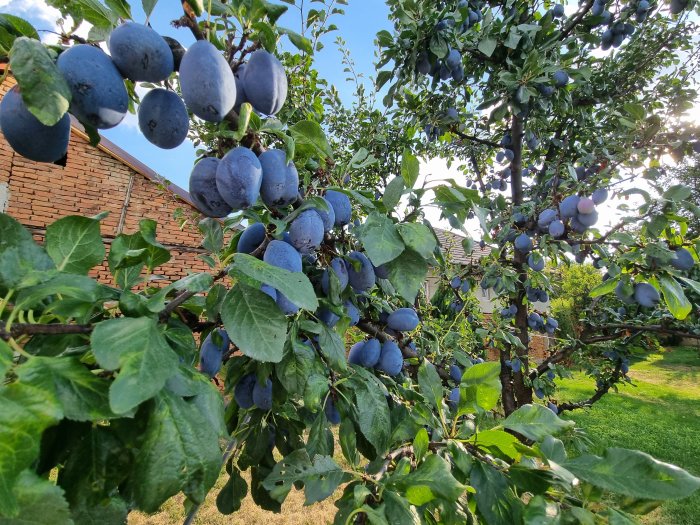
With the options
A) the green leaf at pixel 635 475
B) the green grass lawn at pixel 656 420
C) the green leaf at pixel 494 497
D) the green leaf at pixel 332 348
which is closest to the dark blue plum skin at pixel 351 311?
the green leaf at pixel 332 348

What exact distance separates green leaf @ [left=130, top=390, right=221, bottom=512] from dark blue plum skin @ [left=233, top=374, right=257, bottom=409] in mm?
528

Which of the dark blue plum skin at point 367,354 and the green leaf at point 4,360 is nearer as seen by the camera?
the green leaf at point 4,360

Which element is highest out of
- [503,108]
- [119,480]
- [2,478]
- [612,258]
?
[503,108]

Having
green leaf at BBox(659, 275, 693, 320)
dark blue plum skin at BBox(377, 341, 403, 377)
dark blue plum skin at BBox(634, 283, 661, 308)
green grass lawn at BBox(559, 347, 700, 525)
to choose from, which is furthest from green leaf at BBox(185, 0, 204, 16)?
green grass lawn at BBox(559, 347, 700, 525)

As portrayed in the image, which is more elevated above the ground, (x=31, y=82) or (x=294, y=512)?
(x=31, y=82)

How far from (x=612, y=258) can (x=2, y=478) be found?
1.91 m

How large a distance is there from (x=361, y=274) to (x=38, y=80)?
0.60 m

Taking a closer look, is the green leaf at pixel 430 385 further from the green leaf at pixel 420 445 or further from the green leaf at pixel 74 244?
the green leaf at pixel 74 244

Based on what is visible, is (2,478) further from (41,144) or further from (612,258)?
(612,258)

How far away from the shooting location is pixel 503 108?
189 centimetres

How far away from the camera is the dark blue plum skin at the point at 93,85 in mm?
470

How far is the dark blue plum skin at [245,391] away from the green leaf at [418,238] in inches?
20.2

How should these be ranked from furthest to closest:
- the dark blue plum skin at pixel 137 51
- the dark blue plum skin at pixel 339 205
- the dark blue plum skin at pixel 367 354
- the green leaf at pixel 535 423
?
the dark blue plum skin at pixel 367 354
the dark blue plum skin at pixel 339 205
the green leaf at pixel 535 423
the dark blue plum skin at pixel 137 51

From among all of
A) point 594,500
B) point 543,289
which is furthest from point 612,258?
point 594,500
